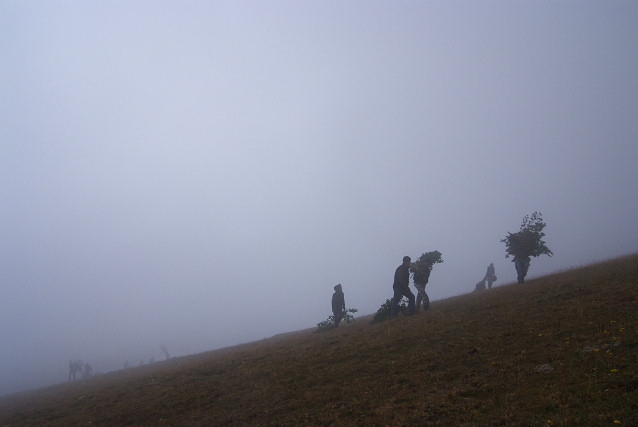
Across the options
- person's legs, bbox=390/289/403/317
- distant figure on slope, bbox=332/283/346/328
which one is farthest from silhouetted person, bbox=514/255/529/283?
distant figure on slope, bbox=332/283/346/328

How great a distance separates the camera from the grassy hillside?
27.0 ft

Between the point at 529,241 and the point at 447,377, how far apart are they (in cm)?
1874

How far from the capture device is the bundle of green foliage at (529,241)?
84.6ft

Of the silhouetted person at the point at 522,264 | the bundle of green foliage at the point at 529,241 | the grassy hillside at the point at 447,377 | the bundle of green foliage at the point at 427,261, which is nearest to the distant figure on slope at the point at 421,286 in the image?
the bundle of green foliage at the point at 427,261

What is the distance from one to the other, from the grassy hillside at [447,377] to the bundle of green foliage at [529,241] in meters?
6.26

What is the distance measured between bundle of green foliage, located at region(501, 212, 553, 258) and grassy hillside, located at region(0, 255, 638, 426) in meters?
6.26

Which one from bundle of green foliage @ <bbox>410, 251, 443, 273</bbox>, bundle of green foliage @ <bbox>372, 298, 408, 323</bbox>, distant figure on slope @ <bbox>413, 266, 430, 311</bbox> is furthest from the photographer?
bundle of green foliage @ <bbox>410, 251, 443, 273</bbox>

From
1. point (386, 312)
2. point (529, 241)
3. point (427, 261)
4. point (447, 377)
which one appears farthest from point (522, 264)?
point (447, 377)

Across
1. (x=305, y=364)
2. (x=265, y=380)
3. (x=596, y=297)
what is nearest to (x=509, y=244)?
(x=596, y=297)

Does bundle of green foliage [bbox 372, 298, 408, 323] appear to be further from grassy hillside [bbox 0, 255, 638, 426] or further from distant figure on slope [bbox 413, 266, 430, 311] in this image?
grassy hillside [bbox 0, 255, 638, 426]

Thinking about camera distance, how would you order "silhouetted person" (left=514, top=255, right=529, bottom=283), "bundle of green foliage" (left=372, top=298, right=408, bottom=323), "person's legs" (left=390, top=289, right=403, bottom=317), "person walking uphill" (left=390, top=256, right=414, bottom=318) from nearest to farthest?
"person walking uphill" (left=390, top=256, right=414, bottom=318) → "person's legs" (left=390, top=289, right=403, bottom=317) → "bundle of green foliage" (left=372, top=298, right=408, bottom=323) → "silhouetted person" (left=514, top=255, right=529, bottom=283)

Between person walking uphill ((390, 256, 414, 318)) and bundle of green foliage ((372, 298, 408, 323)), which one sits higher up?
person walking uphill ((390, 256, 414, 318))

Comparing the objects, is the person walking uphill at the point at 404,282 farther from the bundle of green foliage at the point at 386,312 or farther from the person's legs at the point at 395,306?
the bundle of green foliage at the point at 386,312

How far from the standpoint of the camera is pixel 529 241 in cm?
2591
